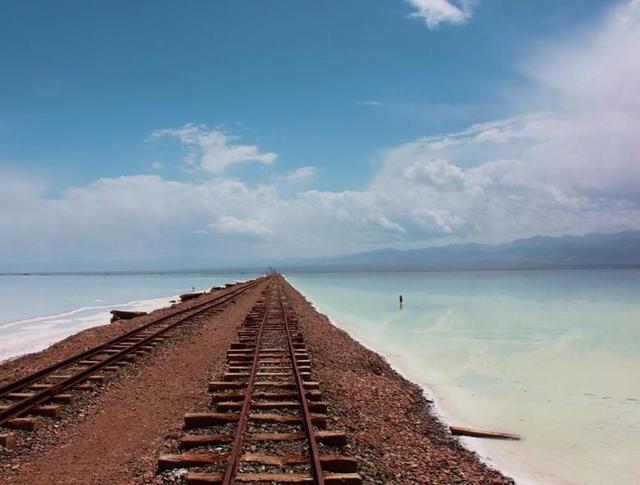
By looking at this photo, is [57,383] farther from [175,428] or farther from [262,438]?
[262,438]

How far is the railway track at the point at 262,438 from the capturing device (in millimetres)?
6355

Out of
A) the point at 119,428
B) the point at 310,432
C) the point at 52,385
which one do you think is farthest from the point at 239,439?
the point at 52,385

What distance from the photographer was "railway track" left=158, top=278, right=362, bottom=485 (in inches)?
250

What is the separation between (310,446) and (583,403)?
1032 centimetres

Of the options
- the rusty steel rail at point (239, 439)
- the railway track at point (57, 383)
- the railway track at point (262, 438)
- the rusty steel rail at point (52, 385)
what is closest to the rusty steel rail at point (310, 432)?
the railway track at point (262, 438)

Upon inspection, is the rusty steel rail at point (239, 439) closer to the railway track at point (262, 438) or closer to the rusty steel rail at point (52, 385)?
the railway track at point (262, 438)

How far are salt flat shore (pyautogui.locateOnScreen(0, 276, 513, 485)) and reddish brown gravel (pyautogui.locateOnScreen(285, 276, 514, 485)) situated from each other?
2cm

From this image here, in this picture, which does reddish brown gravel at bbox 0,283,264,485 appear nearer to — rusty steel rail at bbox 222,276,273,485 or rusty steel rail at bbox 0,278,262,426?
rusty steel rail at bbox 0,278,262,426

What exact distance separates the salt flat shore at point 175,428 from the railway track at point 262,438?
391 millimetres

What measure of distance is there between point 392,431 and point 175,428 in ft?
12.6

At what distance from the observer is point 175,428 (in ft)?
28.4

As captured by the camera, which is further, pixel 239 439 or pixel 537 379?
pixel 537 379

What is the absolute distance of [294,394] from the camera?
392 inches

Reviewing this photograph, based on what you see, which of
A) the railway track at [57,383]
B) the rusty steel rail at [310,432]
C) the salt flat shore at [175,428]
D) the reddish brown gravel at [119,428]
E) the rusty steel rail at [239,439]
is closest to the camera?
the rusty steel rail at [239,439]
